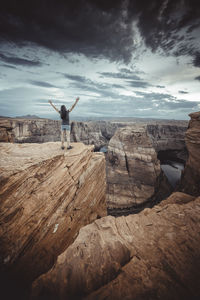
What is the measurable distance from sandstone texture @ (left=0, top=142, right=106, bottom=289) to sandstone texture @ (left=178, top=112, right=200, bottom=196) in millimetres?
13597

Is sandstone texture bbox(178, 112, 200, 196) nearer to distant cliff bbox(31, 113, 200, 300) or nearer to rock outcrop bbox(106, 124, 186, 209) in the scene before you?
rock outcrop bbox(106, 124, 186, 209)

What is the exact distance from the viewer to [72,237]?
580cm

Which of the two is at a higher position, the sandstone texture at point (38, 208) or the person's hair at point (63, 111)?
the person's hair at point (63, 111)

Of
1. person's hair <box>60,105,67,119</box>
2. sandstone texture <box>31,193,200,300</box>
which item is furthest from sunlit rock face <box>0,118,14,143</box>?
sandstone texture <box>31,193,200,300</box>

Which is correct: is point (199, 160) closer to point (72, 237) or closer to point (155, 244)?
point (155, 244)

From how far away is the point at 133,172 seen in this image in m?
23.9

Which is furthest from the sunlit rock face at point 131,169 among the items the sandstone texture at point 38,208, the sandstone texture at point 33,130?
the sandstone texture at point 33,130

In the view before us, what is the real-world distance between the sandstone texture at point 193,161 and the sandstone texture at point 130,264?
36.9 ft

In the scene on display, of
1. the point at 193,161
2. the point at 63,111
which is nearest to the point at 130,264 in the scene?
the point at 63,111

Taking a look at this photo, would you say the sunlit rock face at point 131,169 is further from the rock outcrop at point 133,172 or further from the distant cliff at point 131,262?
the distant cliff at point 131,262

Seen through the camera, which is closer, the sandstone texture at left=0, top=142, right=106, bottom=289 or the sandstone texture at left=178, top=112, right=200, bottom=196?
the sandstone texture at left=0, top=142, right=106, bottom=289

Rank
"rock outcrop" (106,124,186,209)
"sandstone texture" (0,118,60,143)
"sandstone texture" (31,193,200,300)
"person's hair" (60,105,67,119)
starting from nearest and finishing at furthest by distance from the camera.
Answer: "sandstone texture" (31,193,200,300) < "person's hair" (60,105,67,119) < "rock outcrop" (106,124,186,209) < "sandstone texture" (0,118,60,143)

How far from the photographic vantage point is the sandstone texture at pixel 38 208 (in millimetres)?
3750

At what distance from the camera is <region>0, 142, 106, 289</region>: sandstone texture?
3.75 metres
